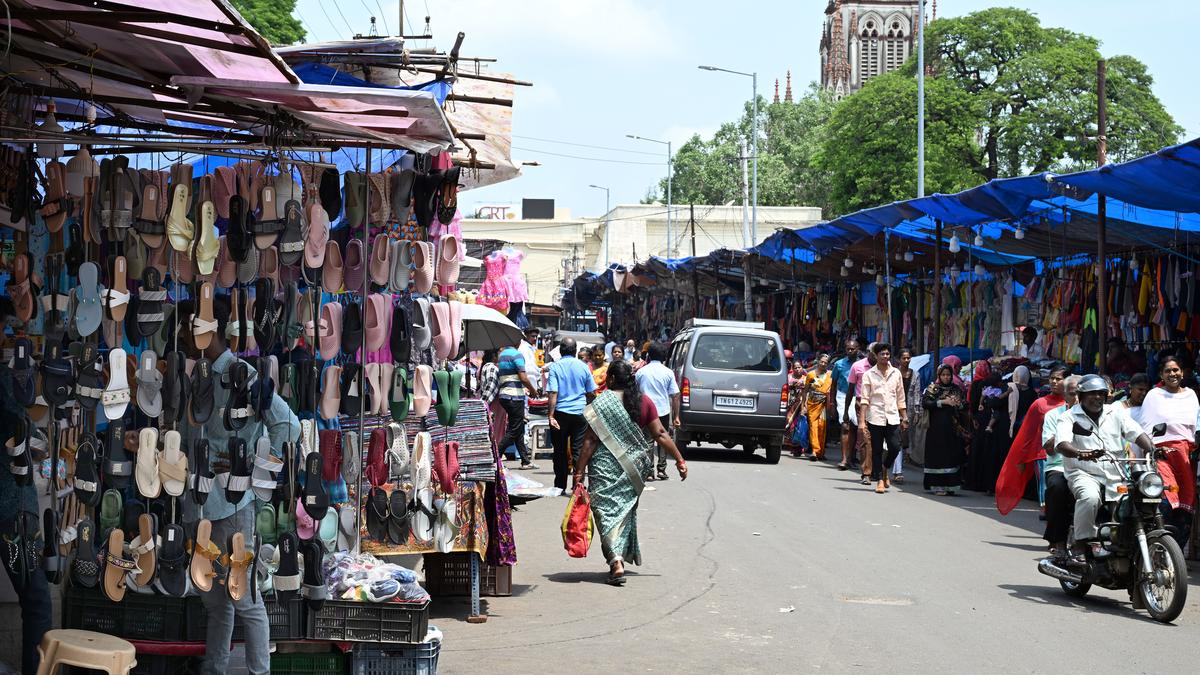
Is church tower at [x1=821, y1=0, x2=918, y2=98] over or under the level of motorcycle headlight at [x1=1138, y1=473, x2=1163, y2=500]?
over

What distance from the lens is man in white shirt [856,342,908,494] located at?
16.0m

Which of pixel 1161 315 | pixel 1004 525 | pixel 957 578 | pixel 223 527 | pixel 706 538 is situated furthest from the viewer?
pixel 1161 315

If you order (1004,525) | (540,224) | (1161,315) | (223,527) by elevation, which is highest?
(540,224)

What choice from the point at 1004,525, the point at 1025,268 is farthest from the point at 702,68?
the point at 1004,525

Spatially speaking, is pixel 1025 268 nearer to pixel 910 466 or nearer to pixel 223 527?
pixel 910 466

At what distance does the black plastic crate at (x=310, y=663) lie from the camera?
6.05 meters

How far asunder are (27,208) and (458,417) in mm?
2935

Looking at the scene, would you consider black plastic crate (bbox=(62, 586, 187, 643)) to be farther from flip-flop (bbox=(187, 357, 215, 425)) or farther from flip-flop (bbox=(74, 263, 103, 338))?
flip-flop (bbox=(74, 263, 103, 338))

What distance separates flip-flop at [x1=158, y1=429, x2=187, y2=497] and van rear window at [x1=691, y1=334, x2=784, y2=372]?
14052 mm

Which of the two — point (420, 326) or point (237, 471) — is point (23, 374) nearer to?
point (237, 471)

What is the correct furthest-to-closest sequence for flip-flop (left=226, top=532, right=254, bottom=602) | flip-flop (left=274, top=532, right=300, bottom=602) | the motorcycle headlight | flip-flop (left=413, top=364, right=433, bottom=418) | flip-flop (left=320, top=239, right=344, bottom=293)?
the motorcycle headlight, flip-flop (left=413, top=364, right=433, bottom=418), flip-flop (left=320, top=239, right=344, bottom=293), flip-flop (left=274, top=532, right=300, bottom=602), flip-flop (left=226, top=532, right=254, bottom=602)

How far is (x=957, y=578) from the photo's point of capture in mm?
10086

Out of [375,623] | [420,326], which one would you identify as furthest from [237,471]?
[420,326]

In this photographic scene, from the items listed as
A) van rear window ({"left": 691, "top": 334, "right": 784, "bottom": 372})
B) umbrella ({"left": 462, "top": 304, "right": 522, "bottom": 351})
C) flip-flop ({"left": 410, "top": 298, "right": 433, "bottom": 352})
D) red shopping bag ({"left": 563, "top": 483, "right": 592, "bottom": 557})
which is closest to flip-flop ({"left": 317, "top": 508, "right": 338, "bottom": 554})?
flip-flop ({"left": 410, "top": 298, "right": 433, "bottom": 352})
